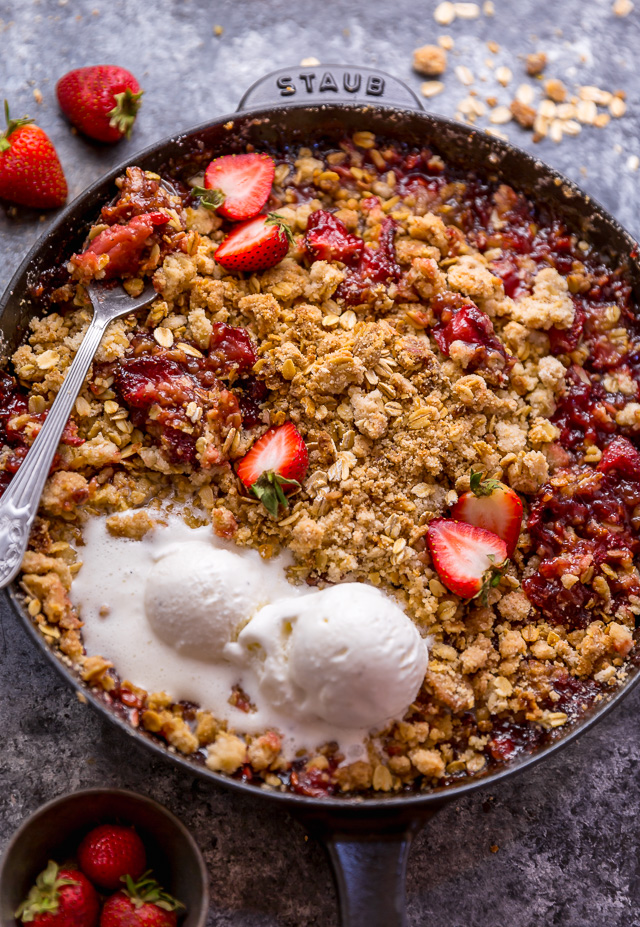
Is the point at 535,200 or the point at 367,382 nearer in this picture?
the point at 367,382

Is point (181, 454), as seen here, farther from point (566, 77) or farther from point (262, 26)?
point (566, 77)

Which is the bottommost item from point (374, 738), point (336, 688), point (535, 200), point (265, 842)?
point (265, 842)

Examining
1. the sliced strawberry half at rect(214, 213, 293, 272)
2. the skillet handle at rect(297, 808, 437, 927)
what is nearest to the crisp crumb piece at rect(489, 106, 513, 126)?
the sliced strawberry half at rect(214, 213, 293, 272)

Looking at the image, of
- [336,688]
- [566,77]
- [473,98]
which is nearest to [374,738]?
[336,688]

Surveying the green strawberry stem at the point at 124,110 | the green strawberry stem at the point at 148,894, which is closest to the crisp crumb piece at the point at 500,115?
the green strawberry stem at the point at 124,110

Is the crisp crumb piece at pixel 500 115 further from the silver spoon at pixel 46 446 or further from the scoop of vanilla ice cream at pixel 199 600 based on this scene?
the scoop of vanilla ice cream at pixel 199 600

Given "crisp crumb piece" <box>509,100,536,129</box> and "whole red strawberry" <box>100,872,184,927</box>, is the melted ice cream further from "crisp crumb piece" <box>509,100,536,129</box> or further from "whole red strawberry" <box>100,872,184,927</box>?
"crisp crumb piece" <box>509,100,536,129</box>
